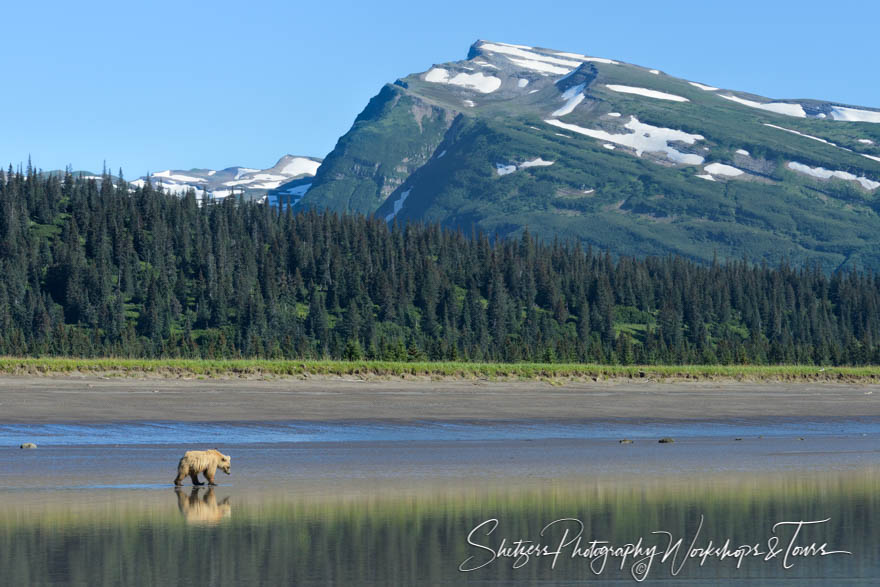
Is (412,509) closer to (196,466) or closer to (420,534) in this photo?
(420,534)

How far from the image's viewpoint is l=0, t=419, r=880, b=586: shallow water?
1652cm

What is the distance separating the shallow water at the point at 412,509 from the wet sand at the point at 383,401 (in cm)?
1066

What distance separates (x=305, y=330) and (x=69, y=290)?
3126 centimetres

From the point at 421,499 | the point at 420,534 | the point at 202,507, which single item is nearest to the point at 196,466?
the point at 202,507

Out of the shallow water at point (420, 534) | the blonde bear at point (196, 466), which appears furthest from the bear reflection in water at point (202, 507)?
the blonde bear at point (196, 466)

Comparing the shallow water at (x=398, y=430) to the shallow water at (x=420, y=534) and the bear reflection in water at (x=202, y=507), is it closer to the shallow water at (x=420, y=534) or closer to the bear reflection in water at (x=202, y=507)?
the bear reflection in water at (x=202, y=507)

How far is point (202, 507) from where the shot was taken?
22.3 metres

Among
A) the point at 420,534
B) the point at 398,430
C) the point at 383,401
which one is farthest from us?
the point at 383,401

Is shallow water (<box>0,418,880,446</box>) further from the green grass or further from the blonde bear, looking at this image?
the green grass

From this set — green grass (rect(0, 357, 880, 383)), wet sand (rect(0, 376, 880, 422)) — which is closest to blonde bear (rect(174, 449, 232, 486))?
wet sand (rect(0, 376, 880, 422))

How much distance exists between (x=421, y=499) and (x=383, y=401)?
36.3 metres

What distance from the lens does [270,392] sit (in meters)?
62.5

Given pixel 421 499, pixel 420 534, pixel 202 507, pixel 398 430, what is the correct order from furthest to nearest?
pixel 398 430
pixel 421 499
pixel 202 507
pixel 420 534

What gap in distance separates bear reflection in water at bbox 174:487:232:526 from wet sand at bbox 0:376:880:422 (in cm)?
2170
